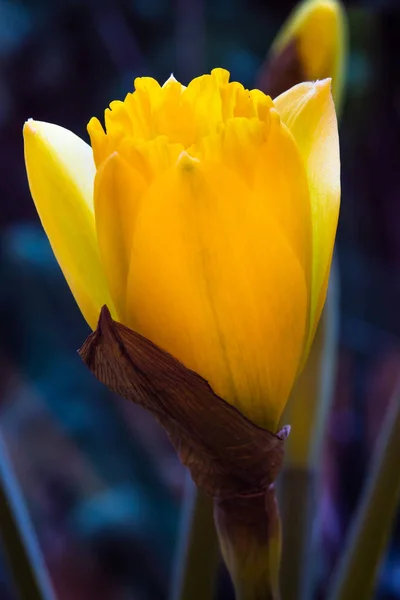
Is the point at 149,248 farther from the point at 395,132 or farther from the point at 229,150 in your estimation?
the point at 395,132

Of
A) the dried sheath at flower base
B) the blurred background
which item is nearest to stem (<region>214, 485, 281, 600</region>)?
the dried sheath at flower base

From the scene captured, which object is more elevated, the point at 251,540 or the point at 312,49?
the point at 312,49

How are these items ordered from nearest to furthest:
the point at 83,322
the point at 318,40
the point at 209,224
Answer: the point at 209,224
the point at 318,40
the point at 83,322

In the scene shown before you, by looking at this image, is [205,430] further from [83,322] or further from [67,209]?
[83,322]

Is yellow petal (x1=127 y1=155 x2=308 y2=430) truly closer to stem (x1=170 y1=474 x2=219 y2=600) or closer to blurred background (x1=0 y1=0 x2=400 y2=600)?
stem (x1=170 y1=474 x2=219 y2=600)

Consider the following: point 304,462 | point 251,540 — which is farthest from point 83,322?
point 251,540

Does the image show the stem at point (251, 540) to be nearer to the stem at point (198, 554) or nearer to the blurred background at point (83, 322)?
the stem at point (198, 554)
